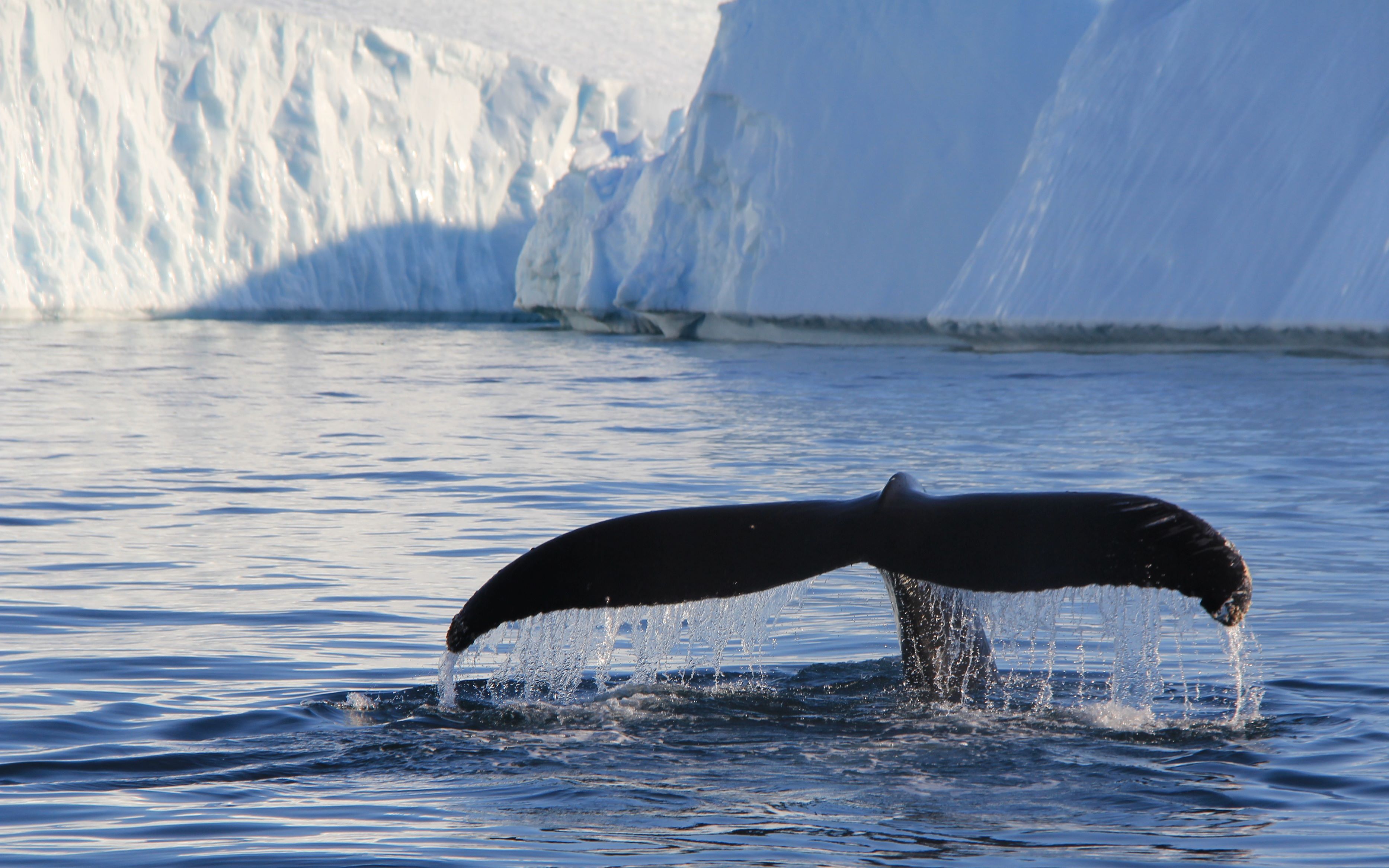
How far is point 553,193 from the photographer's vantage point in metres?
39.7

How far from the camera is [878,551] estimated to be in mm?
3330

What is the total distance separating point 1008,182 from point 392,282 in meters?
27.1

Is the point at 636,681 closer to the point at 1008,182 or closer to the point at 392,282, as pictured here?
the point at 1008,182

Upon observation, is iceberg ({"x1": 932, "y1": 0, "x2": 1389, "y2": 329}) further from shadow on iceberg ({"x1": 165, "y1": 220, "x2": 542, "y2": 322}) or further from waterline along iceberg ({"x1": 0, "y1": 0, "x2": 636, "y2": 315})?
shadow on iceberg ({"x1": 165, "y1": 220, "x2": 542, "y2": 322})

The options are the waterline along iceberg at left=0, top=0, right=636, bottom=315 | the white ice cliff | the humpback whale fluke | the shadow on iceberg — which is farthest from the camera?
the shadow on iceberg

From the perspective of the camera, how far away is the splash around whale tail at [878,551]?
10.2ft

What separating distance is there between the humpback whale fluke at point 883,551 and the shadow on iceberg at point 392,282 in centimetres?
4269

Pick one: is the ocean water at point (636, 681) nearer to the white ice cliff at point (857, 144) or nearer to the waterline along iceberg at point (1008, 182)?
the waterline along iceberg at point (1008, 182)

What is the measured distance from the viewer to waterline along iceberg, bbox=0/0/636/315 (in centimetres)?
4094

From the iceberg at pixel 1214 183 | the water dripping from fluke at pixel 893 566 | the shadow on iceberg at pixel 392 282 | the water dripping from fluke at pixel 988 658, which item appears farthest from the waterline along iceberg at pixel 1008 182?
the water dripping from fluke at pixel 893 566

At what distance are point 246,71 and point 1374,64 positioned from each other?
114ft

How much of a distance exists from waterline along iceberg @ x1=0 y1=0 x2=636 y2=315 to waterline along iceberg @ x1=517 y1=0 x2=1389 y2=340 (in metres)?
9.40

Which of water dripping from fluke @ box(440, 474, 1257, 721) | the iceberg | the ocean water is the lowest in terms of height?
the ocean water

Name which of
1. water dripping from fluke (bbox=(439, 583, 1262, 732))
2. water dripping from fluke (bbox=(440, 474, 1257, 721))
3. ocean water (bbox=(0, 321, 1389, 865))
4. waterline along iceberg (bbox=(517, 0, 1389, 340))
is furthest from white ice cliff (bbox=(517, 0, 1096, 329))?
water dripping from fluke (bbox=(440, 474, 1257, 721))
